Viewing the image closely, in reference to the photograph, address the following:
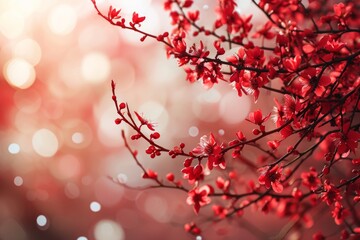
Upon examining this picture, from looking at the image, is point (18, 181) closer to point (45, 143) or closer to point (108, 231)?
point (45, 143)

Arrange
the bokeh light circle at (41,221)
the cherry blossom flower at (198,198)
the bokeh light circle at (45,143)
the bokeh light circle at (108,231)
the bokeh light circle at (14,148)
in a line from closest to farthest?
the cherry blossom flower at (198,198) < the bokeh light circle at (108,231) < the bokeh light circle at (41,221) < the bokeh light circle at (14,148) < the bokeh light circle at (45,143)

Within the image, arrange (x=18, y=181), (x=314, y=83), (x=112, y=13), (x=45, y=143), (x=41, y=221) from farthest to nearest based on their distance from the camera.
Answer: (x=45, y=143) → (x=18, y=181) → (x=41, y=221) → (x=112, y=13) → (x=314, y=83)

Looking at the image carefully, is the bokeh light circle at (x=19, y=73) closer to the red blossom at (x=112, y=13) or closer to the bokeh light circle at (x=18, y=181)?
the bokeh light circle at (x=18, y=181)

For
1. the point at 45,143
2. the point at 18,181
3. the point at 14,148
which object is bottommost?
the point at 18,181

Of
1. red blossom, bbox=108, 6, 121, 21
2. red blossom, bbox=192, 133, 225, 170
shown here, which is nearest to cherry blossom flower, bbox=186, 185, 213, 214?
red blossom, bbox=192, 133, 225, 170

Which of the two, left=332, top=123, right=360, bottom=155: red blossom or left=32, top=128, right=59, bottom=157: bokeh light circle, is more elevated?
left=32, top=128, right=59, bottom=157: bokeh light circle

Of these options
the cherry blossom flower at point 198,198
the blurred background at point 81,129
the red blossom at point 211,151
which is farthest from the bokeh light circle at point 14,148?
the red blossom at point 211,151

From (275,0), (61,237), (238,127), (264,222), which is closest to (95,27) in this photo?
(238,127)

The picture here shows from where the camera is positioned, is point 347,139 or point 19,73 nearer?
point 347,139

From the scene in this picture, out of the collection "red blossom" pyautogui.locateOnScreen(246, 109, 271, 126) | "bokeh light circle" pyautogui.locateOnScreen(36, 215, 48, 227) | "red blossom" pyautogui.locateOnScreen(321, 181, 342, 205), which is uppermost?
"bokeh light circle" pyautogui.locateOnScreen(36, 215, 48, 227)

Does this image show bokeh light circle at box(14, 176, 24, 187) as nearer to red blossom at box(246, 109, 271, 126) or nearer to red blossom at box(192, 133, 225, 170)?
red blossom at box(192, 133, 225, 170)

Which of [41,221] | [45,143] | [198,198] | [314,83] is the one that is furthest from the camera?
[45,143]

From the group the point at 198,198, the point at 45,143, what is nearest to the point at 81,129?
the point at 45,143
